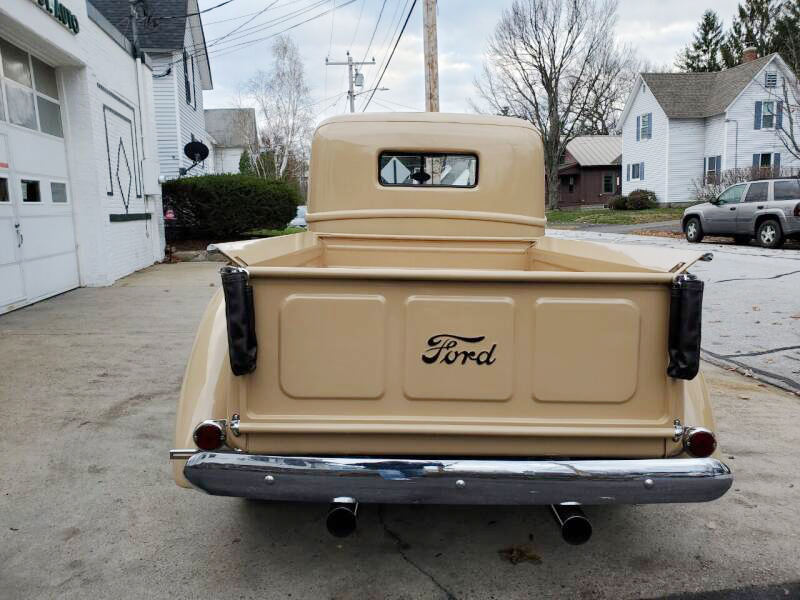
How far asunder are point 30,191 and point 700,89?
36826 millimetres

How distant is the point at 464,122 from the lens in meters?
4.51

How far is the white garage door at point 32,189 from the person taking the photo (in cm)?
823

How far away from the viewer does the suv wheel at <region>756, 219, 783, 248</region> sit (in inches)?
591

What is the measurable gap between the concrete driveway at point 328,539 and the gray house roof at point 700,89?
35.1 meters

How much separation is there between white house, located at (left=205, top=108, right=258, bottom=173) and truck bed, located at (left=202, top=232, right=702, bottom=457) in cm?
3881

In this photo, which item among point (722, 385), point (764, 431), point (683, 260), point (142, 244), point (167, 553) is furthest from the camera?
point (142, 244)

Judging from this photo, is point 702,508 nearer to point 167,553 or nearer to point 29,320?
point 167,553

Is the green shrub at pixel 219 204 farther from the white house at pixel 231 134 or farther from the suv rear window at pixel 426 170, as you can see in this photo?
the white house at pixel 231 134

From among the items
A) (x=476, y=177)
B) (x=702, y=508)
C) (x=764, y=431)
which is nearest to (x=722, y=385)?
(x=764, y=431)

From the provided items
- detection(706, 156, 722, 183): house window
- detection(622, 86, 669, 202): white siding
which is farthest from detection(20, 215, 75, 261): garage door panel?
detection(622, 86, 669, 202): white siding

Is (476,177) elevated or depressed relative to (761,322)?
elevated

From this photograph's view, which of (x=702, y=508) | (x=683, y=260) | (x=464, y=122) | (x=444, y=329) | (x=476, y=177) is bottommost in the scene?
(x=702, y=508)

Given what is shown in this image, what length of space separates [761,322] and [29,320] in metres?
8.72

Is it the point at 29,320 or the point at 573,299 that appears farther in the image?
the point at 29,320
